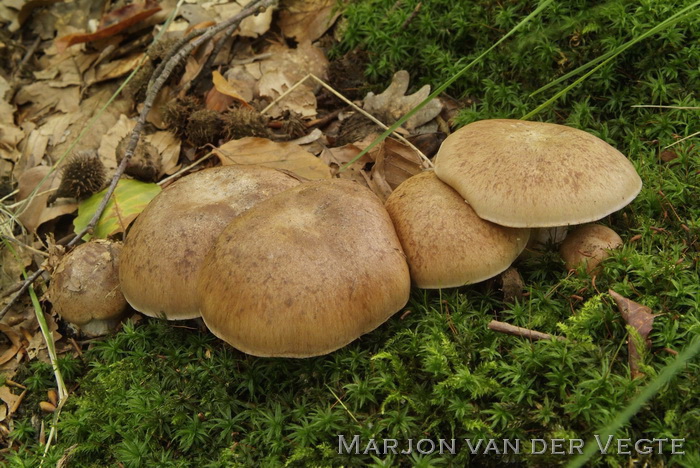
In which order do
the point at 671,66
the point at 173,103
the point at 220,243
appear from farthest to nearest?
the point at 173,103 → the point at 671,66 → the point at 220,243

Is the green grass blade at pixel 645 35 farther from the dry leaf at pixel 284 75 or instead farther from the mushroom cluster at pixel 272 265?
the dry leaf at pixel 284 75

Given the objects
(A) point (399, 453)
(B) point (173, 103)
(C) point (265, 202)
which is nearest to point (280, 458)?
(A) point (399, 453)

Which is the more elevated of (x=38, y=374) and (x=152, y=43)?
(x=152, y=43)

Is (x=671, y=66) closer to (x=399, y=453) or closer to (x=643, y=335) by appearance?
(x=643, y=335)

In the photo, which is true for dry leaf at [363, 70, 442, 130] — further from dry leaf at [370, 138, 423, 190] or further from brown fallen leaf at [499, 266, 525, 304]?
brown fallen leaf at [499, 266, 525, 304]

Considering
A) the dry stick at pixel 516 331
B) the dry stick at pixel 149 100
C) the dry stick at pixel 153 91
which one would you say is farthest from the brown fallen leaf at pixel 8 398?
the dry stick at pixel 516 331

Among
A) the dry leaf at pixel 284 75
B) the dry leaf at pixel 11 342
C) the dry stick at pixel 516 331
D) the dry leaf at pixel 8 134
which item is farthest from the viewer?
the dry leaf at pixel 8 134

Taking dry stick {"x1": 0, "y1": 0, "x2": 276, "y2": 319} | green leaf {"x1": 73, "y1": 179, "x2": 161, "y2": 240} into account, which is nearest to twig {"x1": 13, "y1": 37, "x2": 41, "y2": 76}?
dry stick {"x1": 0, "y1": 0, "x2": 276, "y2": 319}
